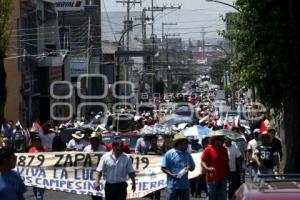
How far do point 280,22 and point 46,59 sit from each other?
4293 cm

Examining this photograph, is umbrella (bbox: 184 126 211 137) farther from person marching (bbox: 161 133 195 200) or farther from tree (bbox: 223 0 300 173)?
person marching (bbox: 161 133 195 200)

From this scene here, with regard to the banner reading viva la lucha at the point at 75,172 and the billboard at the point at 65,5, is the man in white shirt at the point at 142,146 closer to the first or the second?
the banner reading viva la lucha at the point at 75,172

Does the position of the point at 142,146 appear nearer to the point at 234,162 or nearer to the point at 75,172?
the point at 234,162

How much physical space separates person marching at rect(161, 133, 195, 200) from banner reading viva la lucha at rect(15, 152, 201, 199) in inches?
102

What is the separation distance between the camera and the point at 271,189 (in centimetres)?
603

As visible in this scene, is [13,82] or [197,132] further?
[13,82]

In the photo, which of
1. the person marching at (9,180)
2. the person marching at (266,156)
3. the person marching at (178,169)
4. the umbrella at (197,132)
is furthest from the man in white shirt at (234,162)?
the person marching at (9,180)

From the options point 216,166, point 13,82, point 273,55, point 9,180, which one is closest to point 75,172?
point 216,166

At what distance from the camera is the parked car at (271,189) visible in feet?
18.9

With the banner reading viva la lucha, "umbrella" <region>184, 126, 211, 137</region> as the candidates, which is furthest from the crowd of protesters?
"umbrella" <region>184, 126, 211, 137</region>

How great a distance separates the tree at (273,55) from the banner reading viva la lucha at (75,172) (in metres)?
3.23

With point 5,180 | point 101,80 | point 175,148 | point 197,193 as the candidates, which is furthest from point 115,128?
point 101,80

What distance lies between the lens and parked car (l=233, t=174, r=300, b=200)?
577 cm

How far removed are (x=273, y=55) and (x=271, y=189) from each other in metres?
13.1
